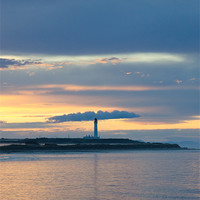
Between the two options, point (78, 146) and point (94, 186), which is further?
point (78, 146)

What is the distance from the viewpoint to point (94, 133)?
6407 inches

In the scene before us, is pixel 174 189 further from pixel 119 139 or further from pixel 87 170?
pixel 119 139

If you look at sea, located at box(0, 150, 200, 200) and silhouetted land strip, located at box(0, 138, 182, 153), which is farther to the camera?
silhouetted land strip, located at box(0, 138, 182, 153)

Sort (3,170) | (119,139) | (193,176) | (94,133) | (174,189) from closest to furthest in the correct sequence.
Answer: (174,189) → (193,176) → (3,170) → (94,133) → (119,139)

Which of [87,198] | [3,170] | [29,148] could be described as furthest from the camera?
[29,148]

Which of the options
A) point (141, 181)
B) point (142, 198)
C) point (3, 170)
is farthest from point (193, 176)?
point (3, 170)

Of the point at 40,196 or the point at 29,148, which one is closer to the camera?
the point at 40,196

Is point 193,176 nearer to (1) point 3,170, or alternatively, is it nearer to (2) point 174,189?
(2) point 174,189

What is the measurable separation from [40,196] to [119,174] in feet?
55.0

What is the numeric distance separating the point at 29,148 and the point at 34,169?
6257cm

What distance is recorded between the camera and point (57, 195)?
32.2 meters

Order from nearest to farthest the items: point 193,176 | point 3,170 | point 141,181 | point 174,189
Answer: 1. point 174,189
2. point 141,181
3. point 193,176
4. point 3,170

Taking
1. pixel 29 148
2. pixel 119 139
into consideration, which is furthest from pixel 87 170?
pixel 119 139

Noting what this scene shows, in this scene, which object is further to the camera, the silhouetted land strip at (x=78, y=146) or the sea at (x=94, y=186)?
the silhouetted land strip at (x=78, y=146)
